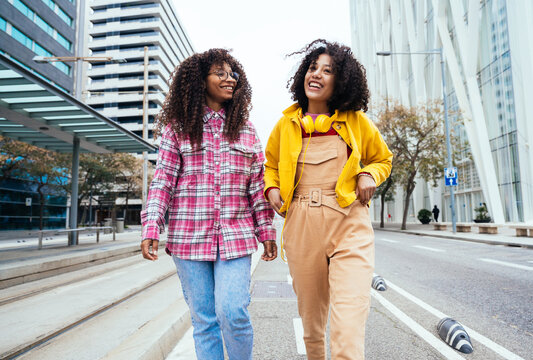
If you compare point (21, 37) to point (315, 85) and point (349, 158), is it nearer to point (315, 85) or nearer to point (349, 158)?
point (315, 85)

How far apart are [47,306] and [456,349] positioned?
182 inches

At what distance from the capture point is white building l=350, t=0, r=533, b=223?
20.8m

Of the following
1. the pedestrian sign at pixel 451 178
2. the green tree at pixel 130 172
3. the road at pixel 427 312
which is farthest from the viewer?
the green tree at pixel 130 172

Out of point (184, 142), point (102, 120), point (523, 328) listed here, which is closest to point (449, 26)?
point (102, 120)

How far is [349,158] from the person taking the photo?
2.20 metres

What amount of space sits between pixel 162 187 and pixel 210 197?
0.29 metres

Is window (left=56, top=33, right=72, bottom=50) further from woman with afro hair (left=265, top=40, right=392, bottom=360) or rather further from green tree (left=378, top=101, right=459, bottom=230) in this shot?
woman with afro hair (left=265, top=40, right=392, bottom=360)

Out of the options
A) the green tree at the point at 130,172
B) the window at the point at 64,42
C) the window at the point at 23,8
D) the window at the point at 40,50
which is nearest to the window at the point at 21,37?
the window at the point at 40,50

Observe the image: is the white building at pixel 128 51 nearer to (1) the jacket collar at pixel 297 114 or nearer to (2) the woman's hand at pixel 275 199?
(1) the jacket collar at pixel 297 114

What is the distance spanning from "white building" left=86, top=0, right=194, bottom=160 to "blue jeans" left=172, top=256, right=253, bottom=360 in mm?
65294

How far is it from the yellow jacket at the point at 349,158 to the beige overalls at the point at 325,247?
6cm

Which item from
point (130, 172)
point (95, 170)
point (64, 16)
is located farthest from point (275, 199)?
point (64, 16)

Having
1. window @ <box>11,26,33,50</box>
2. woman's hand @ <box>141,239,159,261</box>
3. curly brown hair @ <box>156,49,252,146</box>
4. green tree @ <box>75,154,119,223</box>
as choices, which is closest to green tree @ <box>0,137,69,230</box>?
green tree @ <box>75,154,119,223</box>

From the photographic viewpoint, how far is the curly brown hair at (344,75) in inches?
94.0
